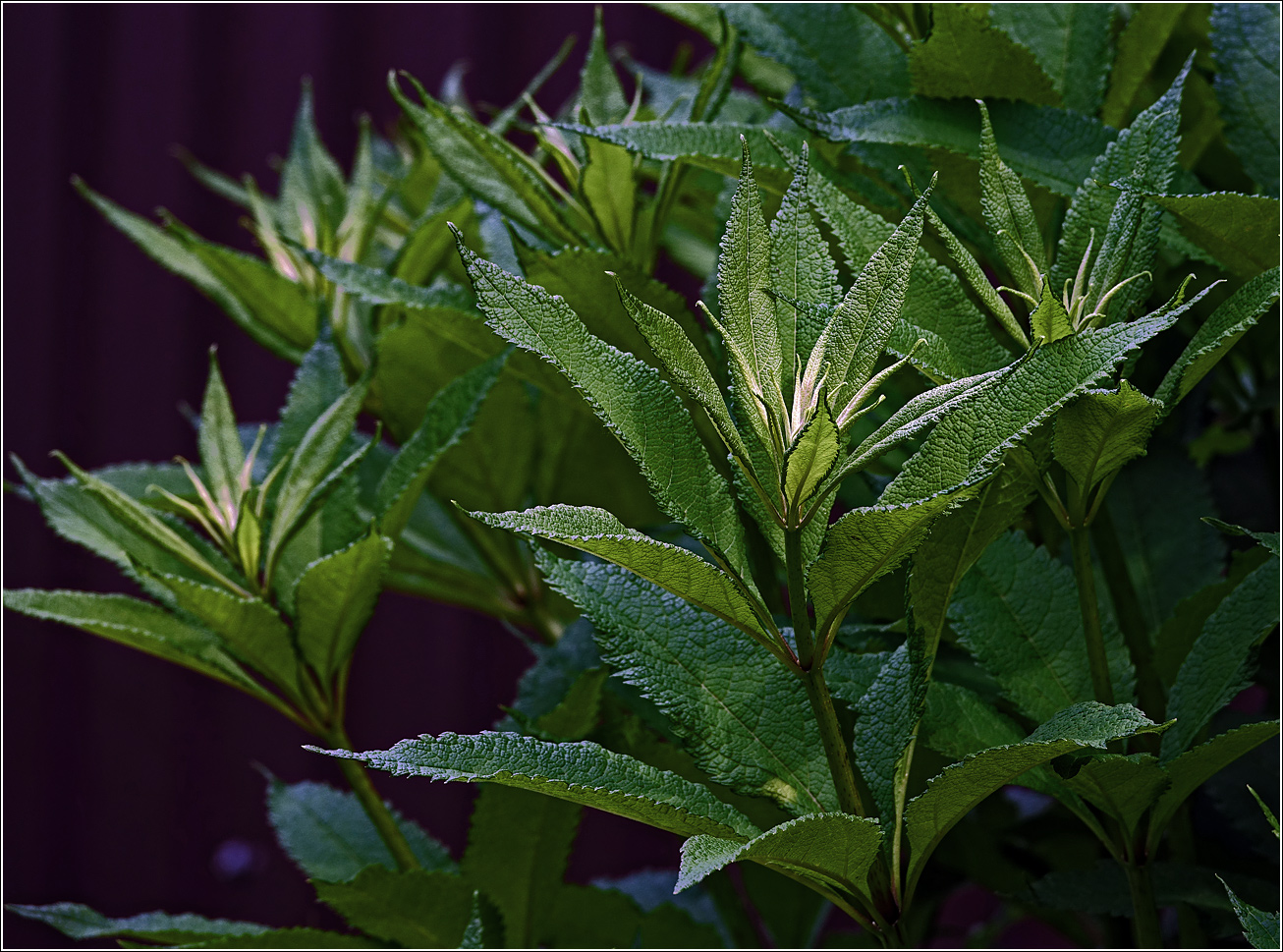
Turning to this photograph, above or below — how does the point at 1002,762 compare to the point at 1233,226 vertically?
below

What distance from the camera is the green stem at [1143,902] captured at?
0.86 feet

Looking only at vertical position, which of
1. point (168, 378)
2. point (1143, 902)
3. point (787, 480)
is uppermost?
point (787, 480)

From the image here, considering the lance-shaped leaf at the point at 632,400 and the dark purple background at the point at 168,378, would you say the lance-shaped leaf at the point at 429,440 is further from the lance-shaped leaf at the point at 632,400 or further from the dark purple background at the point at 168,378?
the dark purple background at the point at 168,378

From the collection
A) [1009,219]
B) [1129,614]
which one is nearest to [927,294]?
[1009,219]

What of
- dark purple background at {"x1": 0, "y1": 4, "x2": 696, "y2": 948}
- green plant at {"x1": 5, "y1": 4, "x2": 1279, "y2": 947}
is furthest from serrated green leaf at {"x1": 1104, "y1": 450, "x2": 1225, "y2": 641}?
dark purple background at {"x1": 0, "y1": 4, "x2": 696, "y2": 948}

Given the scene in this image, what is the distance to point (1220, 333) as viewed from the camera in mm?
228

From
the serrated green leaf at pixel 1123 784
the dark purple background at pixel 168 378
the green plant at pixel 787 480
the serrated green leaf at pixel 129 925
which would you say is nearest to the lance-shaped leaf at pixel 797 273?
the green plant at pixel 787 480

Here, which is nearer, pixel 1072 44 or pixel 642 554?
pixel 642 554

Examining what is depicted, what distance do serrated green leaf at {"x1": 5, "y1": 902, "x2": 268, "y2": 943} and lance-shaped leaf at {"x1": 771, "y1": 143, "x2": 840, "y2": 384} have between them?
0.22 m

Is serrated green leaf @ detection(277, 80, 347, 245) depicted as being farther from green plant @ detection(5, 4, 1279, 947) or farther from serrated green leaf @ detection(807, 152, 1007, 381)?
serrated green leaf @ detection(807, 152, 1007, 381)

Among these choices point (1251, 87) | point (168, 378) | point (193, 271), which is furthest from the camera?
point (168, 378)

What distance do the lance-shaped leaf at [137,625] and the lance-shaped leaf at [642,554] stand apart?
16 cm

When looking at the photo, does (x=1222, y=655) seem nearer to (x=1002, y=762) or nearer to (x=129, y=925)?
(x=1002, y=762)

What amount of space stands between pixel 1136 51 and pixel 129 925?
0.38m
